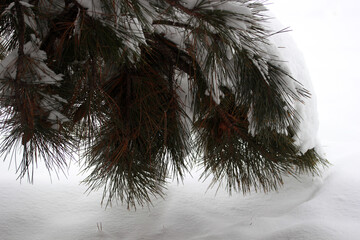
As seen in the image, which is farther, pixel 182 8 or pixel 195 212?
pixel 195 212

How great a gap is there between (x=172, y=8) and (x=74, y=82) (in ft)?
1.27

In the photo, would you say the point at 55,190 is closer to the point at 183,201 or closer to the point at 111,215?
the point at 111,215

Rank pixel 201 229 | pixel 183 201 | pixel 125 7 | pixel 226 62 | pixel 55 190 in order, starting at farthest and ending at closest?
pixel 55 190 → pixel 183 201 → pixel 201 229 → pixel 226 62 → pixel 125 7

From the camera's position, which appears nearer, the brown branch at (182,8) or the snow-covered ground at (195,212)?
the brown branch at (182,8)

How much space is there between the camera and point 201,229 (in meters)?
1.44

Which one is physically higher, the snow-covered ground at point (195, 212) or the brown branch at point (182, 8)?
the brown branch at point (182, 8)

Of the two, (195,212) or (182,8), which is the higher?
(182,8)

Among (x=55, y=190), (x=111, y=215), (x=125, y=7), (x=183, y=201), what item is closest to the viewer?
(x=125, y=7)

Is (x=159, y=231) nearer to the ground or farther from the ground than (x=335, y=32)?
nearer to the ground

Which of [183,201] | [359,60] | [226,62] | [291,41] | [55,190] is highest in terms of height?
[359,60]

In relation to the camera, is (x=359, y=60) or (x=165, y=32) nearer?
(x=165, y=32)

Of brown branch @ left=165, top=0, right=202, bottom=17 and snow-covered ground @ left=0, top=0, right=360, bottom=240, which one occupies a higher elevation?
brown branch @ left=165, top=0, right=202, bottom=17

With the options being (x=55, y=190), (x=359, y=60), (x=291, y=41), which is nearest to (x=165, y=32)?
(x=291, y=41)

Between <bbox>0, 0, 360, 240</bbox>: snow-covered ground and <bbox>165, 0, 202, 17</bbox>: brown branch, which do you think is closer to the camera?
<bbox>165, 0, 202, 17</bbox>: brown branch
